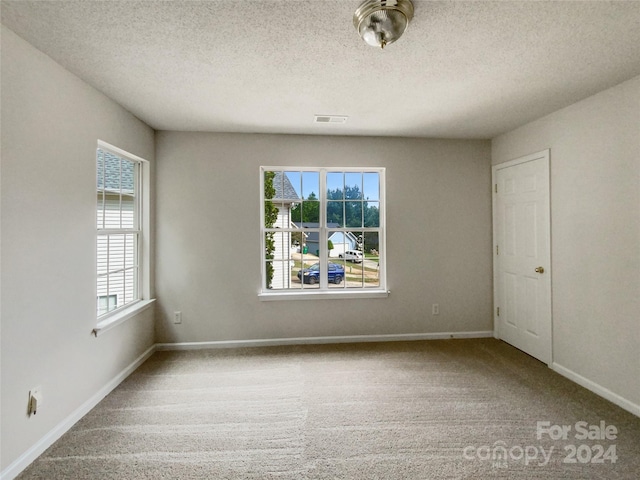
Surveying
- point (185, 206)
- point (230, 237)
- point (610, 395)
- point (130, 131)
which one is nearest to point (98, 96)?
point (130, 131)

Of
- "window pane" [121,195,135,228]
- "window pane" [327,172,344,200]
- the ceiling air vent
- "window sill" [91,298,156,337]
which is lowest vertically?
"window sill" [91,298,156,337]

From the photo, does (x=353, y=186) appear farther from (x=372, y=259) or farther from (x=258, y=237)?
(x=258, y=237)

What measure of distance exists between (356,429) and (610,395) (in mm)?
2035

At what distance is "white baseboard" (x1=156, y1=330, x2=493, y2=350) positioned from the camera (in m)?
3.37

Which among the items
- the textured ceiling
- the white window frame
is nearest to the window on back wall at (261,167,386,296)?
the textured ceiling

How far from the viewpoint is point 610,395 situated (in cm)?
232

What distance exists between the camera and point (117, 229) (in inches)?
108

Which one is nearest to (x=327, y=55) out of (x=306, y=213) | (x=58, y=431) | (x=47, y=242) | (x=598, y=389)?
(x=306, y=213)

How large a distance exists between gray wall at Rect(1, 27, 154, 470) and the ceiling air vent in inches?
71.3

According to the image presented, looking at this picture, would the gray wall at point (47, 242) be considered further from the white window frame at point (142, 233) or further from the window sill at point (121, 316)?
the white window frame at point (142, 233)

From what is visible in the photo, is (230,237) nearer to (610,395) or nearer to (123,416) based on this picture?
(123,416)

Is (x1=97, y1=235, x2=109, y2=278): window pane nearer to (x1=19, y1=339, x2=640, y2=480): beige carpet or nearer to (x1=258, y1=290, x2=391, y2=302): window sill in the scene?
(x1=19, y1=339, x2=640, y2=480): beige carpet

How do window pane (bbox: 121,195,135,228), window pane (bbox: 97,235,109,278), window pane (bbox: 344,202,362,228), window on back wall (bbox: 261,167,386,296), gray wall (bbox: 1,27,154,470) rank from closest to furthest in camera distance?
gray wall (bbox: 1,27,154,470) < window pane (bbox: 97,235,109,278) < window pane (bbox: 121,195,135,228) < window on back wall (bbox: 261,167,386,296) < window pane (bbox: 344,202,362,228)

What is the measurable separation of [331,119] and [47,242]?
246cm
